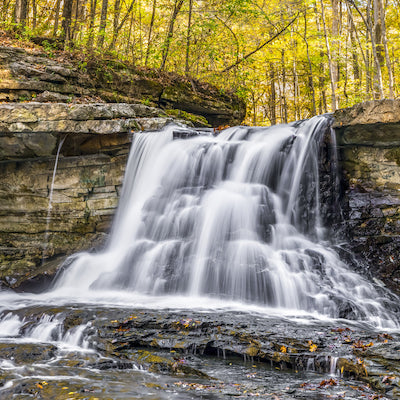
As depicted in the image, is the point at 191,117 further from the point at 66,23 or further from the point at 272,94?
the point at 272,94

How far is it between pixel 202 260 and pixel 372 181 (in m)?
3.94

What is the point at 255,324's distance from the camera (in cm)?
488

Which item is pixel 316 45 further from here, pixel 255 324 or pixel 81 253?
pixel 255 324

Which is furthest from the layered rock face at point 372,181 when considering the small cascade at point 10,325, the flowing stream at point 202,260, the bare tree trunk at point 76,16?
the bare tree trunk at point 76,16

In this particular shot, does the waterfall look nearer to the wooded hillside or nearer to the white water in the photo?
the white water

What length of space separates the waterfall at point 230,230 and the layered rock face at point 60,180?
0.53 meters

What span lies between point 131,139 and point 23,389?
645 centimetres

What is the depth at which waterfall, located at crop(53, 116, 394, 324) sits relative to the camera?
6.23 m

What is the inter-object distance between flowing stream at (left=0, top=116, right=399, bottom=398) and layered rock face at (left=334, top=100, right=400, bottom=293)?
1.44ft

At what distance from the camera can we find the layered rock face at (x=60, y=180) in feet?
28.5

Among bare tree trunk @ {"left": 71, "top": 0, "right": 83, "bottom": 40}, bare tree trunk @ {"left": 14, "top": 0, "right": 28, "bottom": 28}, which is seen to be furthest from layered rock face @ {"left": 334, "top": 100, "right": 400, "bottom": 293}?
bare tree trunk @ {"left": 14, "top": 0, "right": 28, "bottom": 28}

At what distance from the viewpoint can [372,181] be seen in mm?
8062

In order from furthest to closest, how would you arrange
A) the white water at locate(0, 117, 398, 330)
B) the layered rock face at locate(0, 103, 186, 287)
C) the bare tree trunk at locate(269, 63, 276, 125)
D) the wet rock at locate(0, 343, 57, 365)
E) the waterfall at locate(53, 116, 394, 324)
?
the bare tree trunk at locate(269, 63, 276, 125)
the layered rock face at locate(0, 103, 186, 287)
the waterfall at locate(53, 116, 394, 324)
the white water at locate(0, 117, 398, 330)
the wet rock at locate(0, 343, 57, 365)

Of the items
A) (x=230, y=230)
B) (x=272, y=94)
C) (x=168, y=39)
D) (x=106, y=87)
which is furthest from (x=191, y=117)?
(x=272, y=94)
